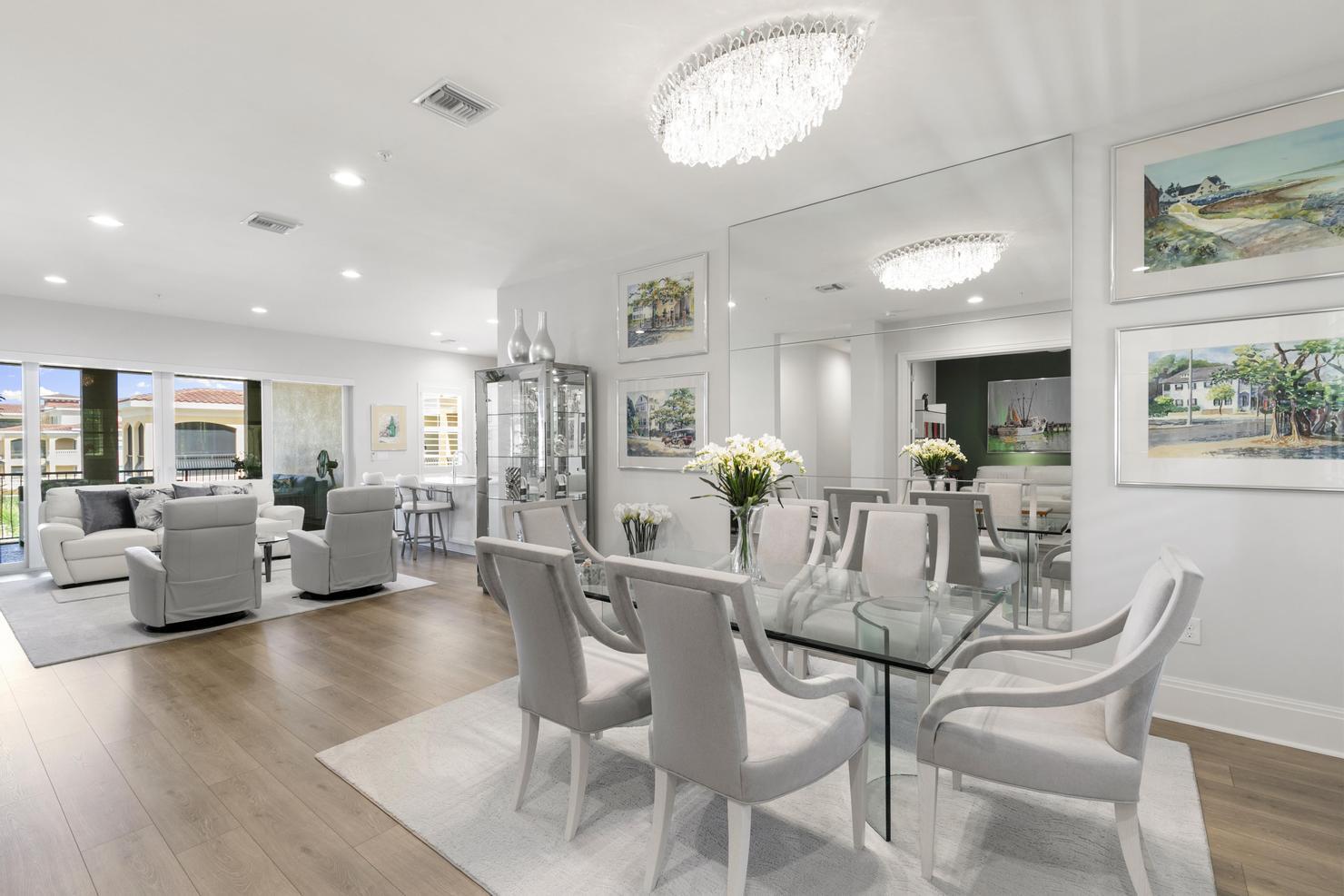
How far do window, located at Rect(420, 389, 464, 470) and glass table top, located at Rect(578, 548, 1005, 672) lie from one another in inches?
297

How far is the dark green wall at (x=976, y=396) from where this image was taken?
314 centimetres

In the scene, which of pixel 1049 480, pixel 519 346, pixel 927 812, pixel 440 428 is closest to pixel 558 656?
pixel 927 812

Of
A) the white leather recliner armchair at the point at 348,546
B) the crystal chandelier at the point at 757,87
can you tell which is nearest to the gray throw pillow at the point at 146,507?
the white leather recliner armchair at the point at 348,546

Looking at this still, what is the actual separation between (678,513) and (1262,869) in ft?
10.9

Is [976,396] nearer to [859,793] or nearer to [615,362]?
[859,793]

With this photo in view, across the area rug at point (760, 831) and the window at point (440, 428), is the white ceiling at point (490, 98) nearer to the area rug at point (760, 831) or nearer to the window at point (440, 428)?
the area rug at point (760, 831)

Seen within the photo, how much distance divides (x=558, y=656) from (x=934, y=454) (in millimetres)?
2414

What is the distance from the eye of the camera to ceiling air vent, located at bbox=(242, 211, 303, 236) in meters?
3.96

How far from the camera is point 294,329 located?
7.89 metres

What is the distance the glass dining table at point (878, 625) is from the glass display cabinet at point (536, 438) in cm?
218

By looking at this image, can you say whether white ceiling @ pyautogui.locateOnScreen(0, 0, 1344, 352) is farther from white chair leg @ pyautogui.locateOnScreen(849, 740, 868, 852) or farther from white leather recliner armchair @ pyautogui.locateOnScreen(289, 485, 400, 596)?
white chair leg @ pyautogui.locateOnScreen(849, 740, 868, 852)

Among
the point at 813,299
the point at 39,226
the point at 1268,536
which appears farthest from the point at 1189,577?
the point at 39,226

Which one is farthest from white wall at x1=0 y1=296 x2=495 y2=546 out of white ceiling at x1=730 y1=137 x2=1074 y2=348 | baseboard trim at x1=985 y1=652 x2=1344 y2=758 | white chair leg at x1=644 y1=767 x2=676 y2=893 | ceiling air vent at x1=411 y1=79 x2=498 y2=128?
baseboard trim at x1=985 y1=652 x2=1344 y2=758

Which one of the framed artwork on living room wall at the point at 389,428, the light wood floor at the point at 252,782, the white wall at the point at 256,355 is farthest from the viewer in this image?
the framed artwork on living room wall at the point at 389,428
